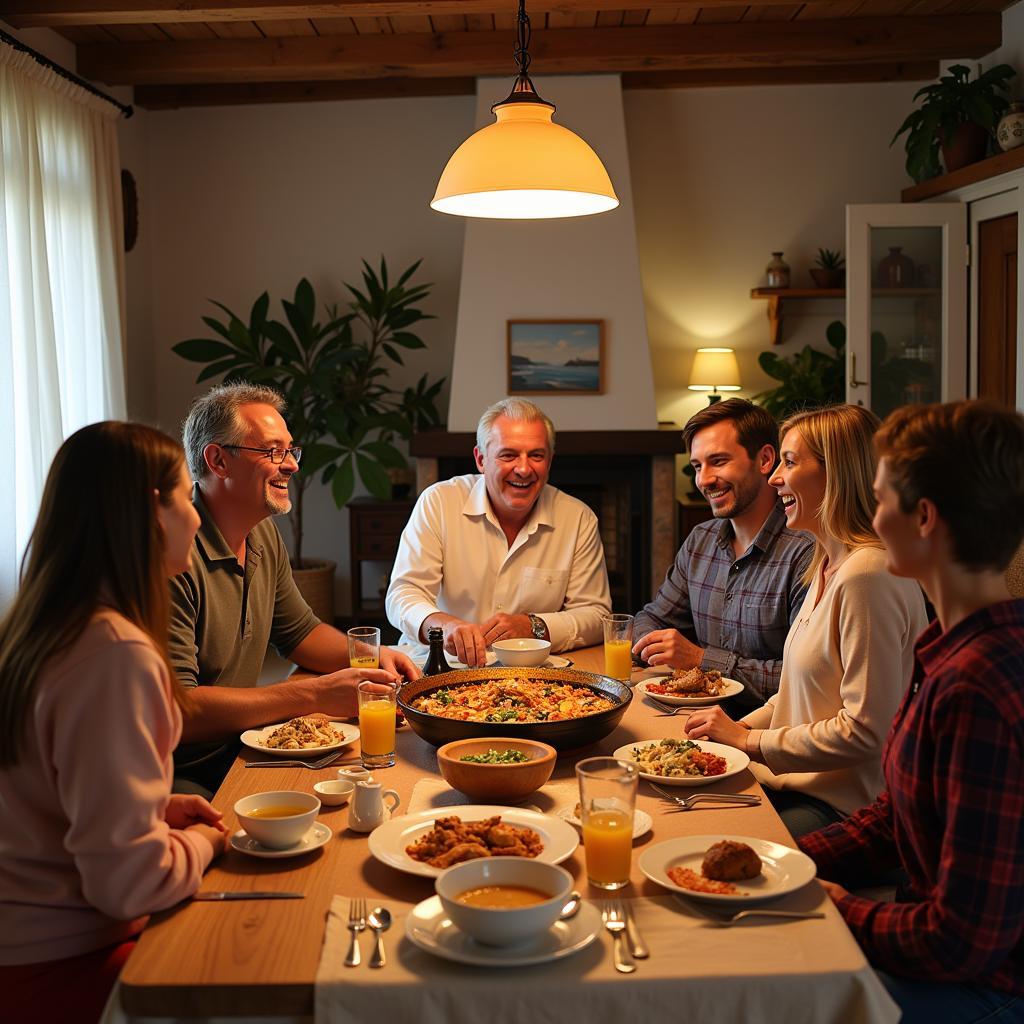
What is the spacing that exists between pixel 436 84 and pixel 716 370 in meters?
1.93

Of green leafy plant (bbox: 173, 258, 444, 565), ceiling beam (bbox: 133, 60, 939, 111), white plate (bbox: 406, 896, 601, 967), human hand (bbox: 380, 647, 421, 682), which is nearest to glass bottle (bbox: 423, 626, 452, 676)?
human hand (bbox: 380, 647, 421, 682)

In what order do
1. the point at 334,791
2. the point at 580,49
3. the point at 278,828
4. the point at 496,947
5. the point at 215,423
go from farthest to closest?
the point at 580,49, the point at 215,423, the point at 334,791, the point at 278,828, the point at 496,947

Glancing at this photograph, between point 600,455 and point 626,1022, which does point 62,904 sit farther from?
point 600,455

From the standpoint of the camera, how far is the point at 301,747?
1.86 m

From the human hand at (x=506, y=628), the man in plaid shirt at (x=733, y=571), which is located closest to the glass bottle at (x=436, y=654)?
the human hand at (x=506, y=628)

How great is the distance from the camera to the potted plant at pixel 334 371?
17.0ft

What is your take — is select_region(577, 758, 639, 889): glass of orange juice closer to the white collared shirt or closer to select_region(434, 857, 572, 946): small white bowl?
select_region(434, 857, 572, 946): small white bowl

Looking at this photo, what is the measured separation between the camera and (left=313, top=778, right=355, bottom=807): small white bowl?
1.64 meters

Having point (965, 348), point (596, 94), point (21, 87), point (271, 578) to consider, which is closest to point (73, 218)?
point (21, 87)

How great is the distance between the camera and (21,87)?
4.20 m

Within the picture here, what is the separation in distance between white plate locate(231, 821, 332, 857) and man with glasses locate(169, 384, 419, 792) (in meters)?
0.58

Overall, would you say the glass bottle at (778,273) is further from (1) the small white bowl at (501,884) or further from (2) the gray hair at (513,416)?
(1) the small white bowl at (501,884)

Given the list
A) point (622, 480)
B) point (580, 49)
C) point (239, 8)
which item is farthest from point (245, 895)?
point (580, 49)

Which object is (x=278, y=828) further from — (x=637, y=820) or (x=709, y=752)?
(x=709, y=752)
